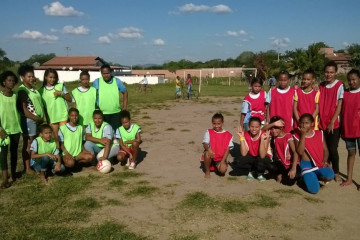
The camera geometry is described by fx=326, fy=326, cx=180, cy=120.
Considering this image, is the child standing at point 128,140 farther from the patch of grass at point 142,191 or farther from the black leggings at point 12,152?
the black leggings at point 12,152

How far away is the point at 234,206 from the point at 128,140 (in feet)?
9.41

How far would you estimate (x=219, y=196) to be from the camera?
16.3 ft

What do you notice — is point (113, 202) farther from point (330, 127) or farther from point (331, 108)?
point (331, 108)

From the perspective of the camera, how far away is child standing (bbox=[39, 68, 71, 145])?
243 inches

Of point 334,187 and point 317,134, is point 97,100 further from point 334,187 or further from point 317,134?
point 334,187

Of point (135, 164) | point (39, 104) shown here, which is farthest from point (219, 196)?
point (39, 104)

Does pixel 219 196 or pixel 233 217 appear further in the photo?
pixel 219 196

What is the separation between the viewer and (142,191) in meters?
5.20

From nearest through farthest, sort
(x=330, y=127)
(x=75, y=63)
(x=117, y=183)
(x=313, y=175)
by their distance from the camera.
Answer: (x=313, y=175), (x=330, y=127), (x=117, y=183), (x=75, y=63)

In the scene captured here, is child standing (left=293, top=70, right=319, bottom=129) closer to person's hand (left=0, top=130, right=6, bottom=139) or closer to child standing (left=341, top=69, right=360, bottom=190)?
child standing (left=341, top=69, right=360, bottom=190)

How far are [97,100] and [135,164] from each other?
1518 mm

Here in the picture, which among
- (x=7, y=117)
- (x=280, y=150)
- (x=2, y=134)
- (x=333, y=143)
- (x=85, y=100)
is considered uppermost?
(x=85, y=100)

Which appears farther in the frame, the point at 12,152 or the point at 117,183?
the point at 12,152

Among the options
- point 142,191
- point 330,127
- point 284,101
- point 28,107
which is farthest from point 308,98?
point 28,107
